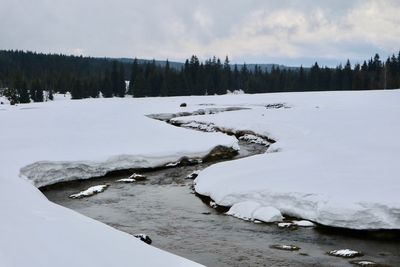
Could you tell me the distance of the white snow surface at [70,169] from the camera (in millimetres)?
8117

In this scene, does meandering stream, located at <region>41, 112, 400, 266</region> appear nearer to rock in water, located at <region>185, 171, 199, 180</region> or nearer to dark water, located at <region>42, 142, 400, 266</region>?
dark water, located at <region>42, 142, 400, 266</region>

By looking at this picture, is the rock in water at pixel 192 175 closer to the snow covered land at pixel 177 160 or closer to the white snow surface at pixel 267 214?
the snow covered land at pixel 177 160

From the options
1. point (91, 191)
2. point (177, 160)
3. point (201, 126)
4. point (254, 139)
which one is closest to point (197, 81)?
point (201, 126)

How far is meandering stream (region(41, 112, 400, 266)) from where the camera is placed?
13.0m

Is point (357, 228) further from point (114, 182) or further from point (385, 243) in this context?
Result: point (114, 182)

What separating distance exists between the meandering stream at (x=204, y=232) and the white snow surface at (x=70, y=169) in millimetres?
2206

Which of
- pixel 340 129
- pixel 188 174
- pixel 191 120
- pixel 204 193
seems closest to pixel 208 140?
pixel 188 174

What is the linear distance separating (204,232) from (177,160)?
40.4ft

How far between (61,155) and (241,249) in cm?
1441

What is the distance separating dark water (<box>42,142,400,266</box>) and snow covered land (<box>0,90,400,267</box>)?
992 millimetres

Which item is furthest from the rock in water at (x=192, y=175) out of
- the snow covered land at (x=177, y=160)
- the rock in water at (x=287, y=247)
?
the rock in water at (x=287, y=247)

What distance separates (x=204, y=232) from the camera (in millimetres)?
15492

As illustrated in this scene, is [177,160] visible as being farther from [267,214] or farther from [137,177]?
[267,214]

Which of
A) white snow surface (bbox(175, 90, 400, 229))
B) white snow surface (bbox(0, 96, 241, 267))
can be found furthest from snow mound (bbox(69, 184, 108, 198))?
white snow surface (bbox(175, 90, 400, 229))
